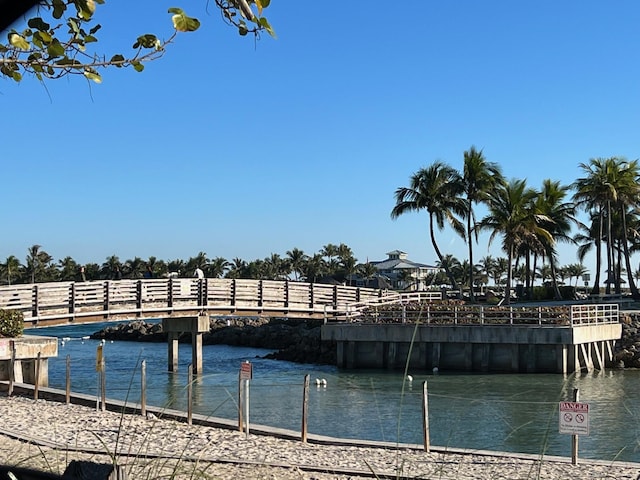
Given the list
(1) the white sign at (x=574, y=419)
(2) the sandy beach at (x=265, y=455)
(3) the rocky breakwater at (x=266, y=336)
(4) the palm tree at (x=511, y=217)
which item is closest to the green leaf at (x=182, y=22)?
(2) the sandy beach at (x=265, y=455)

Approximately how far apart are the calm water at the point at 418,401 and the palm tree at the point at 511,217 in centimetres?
1886

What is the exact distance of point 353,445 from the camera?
14.2 m

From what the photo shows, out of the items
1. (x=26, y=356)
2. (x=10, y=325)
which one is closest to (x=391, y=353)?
(x=10, y=325)

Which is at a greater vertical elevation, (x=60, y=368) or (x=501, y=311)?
(x=501, y=311)

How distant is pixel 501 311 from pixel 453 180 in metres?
23.6

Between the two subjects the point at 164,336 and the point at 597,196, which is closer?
the point at 597,196

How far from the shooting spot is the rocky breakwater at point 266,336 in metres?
47.0

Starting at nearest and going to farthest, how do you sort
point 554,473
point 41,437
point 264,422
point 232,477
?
point 232,477, point 554,473, point 41,437, point 264,422

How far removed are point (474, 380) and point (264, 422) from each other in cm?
1487

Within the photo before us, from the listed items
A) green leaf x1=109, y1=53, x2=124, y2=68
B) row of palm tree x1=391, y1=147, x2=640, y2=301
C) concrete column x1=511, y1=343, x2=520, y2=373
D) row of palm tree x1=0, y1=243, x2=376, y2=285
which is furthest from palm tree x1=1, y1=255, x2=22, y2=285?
green leaf x1=109, y1=53, x2=124, y2=68

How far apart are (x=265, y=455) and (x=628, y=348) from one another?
102 feet

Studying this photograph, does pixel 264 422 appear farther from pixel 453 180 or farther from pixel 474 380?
pixel 453 180

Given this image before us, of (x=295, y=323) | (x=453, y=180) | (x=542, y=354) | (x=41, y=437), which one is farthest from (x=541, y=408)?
(x=295, y=323)

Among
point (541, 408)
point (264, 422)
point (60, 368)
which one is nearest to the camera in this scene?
point (264, 422)
